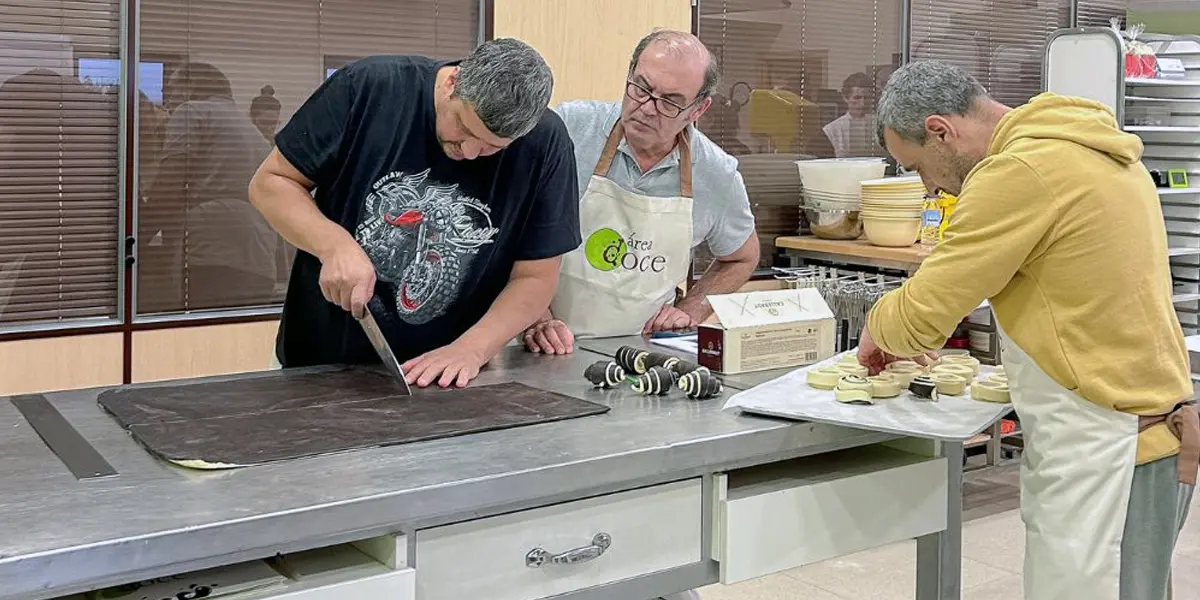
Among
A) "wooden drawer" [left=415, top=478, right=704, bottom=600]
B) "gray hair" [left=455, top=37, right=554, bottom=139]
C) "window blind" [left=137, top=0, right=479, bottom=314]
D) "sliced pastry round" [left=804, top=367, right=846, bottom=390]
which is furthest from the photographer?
"window blind" [left=137, top=0, right=479, bottom=314]

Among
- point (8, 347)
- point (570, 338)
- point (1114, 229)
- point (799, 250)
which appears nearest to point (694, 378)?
point (570, 338)

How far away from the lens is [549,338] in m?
2.50

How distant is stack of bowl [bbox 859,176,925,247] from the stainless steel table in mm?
2741

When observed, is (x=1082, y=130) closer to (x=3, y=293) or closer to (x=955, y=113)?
(x=955, y=113)

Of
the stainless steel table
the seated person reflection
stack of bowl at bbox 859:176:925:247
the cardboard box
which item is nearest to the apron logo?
the cardboard box

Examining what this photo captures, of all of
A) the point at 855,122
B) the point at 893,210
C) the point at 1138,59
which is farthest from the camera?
the point at 1138,59

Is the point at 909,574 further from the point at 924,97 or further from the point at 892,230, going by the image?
the point at 924,97

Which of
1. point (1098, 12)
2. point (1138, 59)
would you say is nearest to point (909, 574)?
point (1138, 59)

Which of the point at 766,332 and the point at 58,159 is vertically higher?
the point at 58,159

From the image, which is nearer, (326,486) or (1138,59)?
(326,486)

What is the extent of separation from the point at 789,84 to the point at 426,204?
10.8 ft

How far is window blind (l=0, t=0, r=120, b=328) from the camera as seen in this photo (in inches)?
134

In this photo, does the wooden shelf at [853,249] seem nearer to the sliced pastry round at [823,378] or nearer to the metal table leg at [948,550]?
the metal table leg at [948,550]

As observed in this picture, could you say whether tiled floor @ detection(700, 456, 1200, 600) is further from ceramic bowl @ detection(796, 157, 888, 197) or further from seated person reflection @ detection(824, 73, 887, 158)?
seated person reflection @ detection(824, 73, 887, 158)
